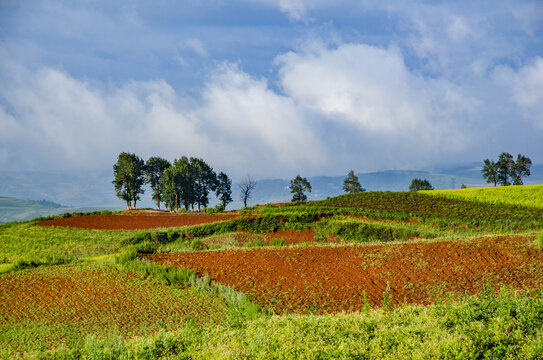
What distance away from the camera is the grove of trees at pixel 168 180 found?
73.9 meters

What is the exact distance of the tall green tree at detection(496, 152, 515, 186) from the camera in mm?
82750

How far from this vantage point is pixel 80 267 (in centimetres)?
1703

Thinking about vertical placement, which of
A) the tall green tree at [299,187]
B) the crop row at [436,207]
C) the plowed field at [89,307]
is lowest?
the plowed field at [89,307]

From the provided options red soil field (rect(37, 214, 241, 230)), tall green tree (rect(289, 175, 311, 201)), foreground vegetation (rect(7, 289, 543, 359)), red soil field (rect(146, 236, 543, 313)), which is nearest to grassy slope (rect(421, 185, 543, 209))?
red soil field (rect(37, 214, 241, 230))

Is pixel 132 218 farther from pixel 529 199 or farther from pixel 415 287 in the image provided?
pixel 529 199

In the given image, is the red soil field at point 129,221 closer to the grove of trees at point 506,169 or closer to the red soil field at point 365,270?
the red soil field at point 365,270

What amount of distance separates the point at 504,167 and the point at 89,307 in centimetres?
9156

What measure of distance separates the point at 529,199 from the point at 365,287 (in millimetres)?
43003

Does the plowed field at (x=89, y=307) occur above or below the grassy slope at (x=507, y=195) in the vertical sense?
below

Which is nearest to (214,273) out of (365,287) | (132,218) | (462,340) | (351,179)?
(365,287)

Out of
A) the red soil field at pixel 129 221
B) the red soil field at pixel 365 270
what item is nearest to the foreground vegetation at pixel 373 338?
the red soil field at pixel 365 270

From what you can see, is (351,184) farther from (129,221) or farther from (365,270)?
(365,270)

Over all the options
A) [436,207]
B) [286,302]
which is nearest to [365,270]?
[286,302]

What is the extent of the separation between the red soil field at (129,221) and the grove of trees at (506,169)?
6760 cm
